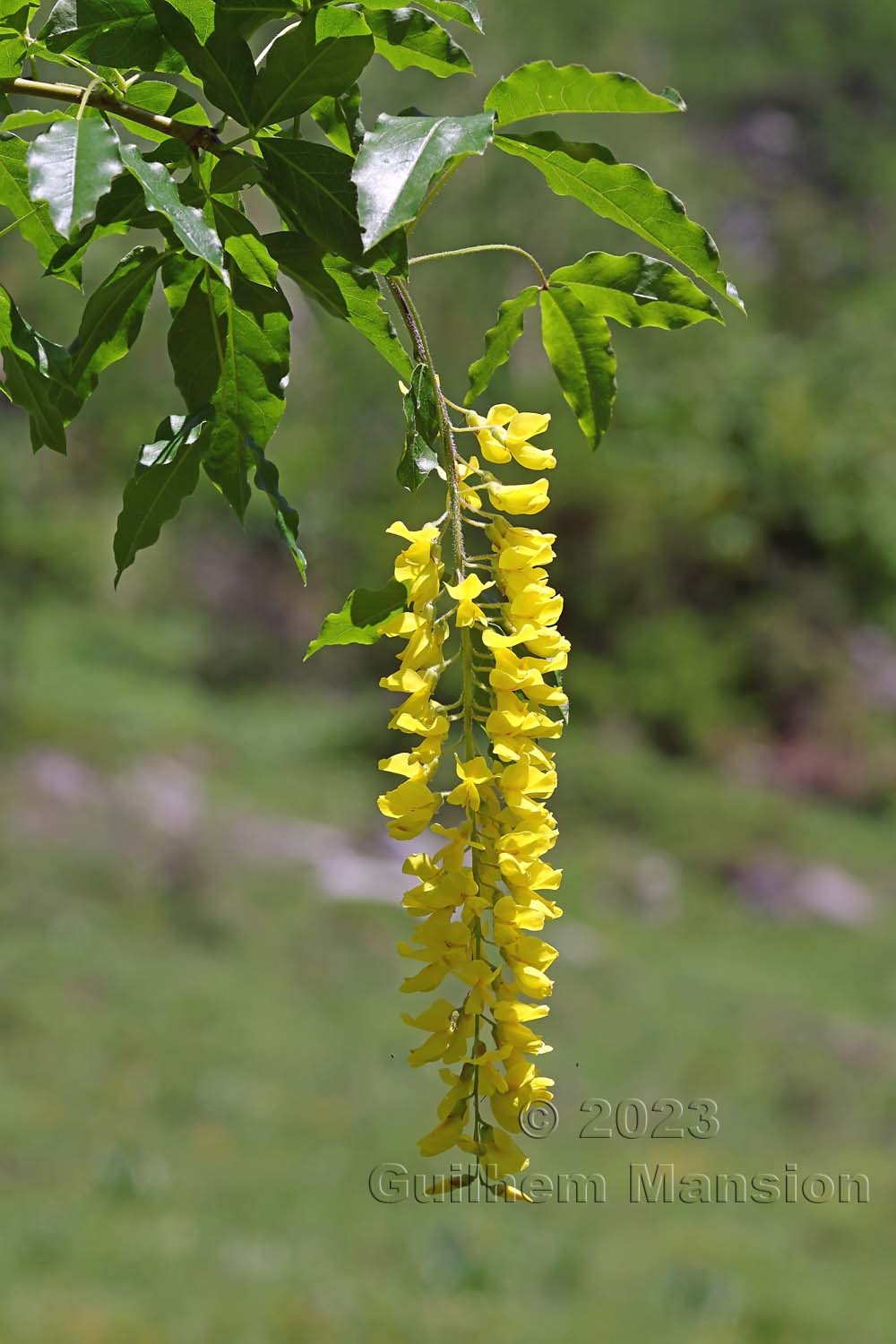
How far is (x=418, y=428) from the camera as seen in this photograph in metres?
0.82

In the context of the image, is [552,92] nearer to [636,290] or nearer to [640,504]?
[636,290]

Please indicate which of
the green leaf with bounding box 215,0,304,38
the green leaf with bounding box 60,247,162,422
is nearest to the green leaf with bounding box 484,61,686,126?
the green leaf with bounding box 215,0,304,38

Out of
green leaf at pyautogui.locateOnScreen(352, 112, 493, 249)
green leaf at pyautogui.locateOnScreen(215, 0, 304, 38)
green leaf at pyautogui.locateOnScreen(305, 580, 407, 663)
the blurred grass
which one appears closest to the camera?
green leaf at pyautogui.locateOnScreen(352, 112, 493, 249)

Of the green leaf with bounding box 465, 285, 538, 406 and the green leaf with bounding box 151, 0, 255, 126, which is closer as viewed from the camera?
the green leaf with bounding box 151, 0, 255, 126

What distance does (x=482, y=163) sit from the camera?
12.3 meters

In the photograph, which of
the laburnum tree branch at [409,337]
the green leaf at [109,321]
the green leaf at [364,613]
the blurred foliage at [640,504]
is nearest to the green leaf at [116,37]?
the laburnum tree branch at [409,337]

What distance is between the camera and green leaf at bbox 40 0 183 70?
81 centimetres

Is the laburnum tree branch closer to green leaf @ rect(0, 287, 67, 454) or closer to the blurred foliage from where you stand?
green leaf @ rect(0, 287, 67, 454)

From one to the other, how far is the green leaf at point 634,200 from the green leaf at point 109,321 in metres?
0.23

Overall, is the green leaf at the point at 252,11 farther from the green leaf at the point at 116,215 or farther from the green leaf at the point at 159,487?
the green leaf at the point at 159,487

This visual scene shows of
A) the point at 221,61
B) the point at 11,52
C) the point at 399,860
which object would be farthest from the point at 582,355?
the point at 399,860

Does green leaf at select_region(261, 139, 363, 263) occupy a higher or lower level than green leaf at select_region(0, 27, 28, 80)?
lower

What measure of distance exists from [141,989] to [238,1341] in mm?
2745

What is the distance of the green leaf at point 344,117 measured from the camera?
0.84m
